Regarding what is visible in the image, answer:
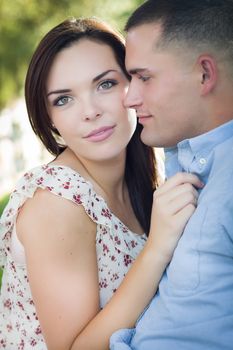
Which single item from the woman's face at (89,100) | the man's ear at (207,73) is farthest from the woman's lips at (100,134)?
the man's ear at (207,73)

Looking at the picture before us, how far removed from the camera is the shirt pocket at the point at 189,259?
7.74ft

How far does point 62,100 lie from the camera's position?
10.5 feet

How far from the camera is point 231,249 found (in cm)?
233

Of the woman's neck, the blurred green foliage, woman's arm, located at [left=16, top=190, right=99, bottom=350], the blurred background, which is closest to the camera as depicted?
woman's arm, located at [left=16, top=190, right=99, bottom=350]

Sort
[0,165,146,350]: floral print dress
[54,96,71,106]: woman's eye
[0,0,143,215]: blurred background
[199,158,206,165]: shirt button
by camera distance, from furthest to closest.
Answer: [0,0,143,215]: blurred background → [54,96,71,106]: woman's eye → [0,165,146,350]: floral print dress → [199,158,206,165]: shirt button

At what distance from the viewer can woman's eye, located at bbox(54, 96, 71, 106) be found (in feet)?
10.5

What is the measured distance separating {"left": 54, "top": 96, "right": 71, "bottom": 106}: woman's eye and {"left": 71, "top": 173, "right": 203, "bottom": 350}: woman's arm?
73 centimetres

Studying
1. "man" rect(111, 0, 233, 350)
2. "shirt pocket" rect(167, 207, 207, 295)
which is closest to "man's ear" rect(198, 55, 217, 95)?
"man" rect(111, 0, 233, 350)

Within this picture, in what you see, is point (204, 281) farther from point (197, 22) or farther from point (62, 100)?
point (62, 100)

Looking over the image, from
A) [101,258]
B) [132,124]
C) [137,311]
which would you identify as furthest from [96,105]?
[137,311]

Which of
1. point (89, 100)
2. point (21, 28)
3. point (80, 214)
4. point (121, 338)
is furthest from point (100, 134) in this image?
point (21, 28)

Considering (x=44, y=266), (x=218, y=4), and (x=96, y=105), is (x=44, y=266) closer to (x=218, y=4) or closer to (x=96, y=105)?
(x=96, y=105)

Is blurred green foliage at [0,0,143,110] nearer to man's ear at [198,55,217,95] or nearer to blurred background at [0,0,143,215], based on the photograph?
blurred background at [0,0,143,215]

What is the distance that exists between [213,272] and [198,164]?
445mm
